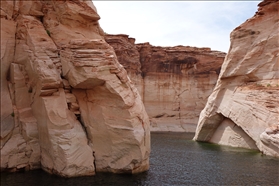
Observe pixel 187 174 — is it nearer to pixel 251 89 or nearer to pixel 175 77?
pixel 251 89

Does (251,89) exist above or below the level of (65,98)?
above

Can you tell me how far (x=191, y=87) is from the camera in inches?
1876

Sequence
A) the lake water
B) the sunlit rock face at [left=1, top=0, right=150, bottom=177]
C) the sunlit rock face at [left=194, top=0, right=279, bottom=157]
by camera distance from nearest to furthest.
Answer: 1. the lake water
2. the sunlit rock face at [left=1, top=0, right=150, bottom=177]
3. the sunlit rock face at [left=194, top=0, right=279, bottom=157]

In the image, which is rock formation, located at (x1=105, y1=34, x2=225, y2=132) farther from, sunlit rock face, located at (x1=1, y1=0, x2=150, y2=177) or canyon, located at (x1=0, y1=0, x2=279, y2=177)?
sunlit rock face, located at (x1=1, y1=0, x2=150, y2=177)

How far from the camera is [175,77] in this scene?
47.7m

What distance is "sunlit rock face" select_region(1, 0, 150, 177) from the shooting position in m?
13.9

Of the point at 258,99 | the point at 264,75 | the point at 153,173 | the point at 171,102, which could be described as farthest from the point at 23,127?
the point at 171,102

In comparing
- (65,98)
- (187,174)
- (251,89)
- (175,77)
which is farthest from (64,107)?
(175,77)

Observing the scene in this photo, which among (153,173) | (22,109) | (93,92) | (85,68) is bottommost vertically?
(153,173)

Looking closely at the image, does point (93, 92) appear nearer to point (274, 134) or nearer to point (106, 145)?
point (106, 145)

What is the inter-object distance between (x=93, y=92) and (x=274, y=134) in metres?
12.6

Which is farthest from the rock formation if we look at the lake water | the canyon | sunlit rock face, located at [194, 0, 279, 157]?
the canyon

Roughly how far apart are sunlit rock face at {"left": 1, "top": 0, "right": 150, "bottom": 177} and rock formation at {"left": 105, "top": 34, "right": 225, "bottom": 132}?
31.0m

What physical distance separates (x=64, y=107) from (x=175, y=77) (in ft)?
114
